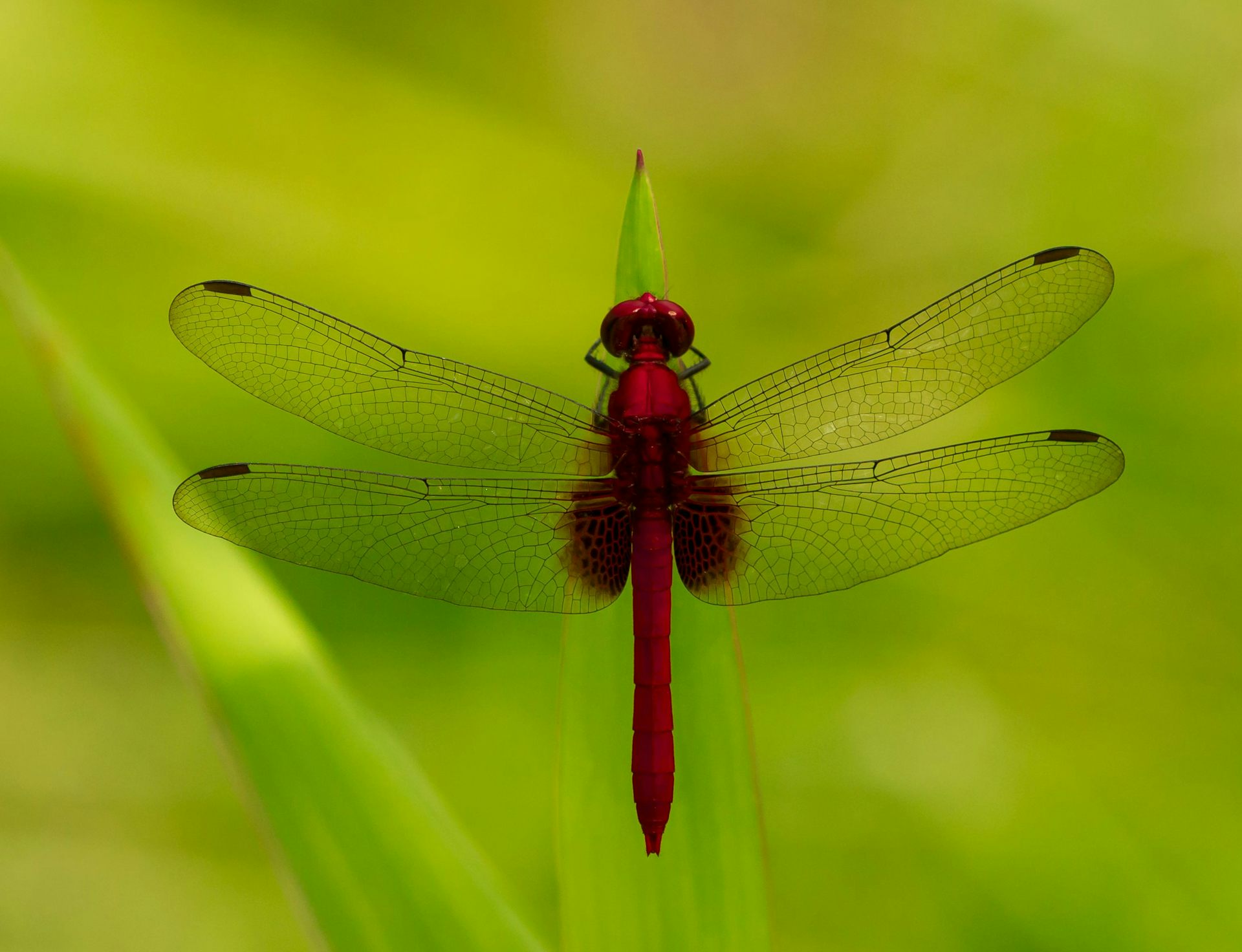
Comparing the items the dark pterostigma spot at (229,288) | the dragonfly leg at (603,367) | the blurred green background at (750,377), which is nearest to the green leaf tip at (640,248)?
the dragonfly leg at (603,367)

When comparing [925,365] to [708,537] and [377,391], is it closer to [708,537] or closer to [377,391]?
[708,537]

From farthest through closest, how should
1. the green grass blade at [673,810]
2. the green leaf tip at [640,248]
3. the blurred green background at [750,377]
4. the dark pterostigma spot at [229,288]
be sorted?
the blurred green background at [750,377]
the dark pterostigma spot at [229,288]
the green leaf tip at [640,248]
the green grass blade at [673,810]

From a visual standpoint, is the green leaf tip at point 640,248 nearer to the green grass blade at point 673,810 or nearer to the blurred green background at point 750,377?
the green grass blade at point 673,810

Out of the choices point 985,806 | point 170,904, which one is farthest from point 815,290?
point 170,904

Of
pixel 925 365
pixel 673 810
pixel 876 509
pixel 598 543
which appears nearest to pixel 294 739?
pixel 673 810

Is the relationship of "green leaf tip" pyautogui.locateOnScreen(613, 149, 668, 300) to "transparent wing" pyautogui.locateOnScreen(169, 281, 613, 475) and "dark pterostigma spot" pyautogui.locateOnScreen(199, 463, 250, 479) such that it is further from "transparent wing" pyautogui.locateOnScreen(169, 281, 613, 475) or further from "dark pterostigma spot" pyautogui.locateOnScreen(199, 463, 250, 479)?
"dark pterostigma spot" pyautogui.locateOnScreen(199, 463, 250, 479)

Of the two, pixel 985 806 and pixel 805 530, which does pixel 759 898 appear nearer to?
pixel 805 530
